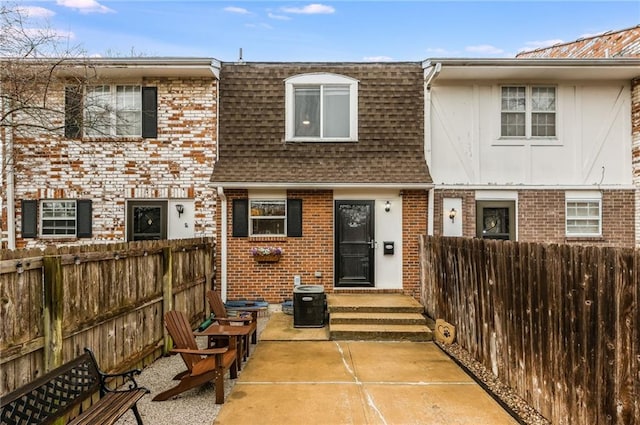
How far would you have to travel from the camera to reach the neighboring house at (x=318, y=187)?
936cm

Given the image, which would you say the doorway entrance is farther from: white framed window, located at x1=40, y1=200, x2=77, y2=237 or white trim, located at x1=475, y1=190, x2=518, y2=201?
white framed window, located at x1=40, y1=200, x2=77, y2=237

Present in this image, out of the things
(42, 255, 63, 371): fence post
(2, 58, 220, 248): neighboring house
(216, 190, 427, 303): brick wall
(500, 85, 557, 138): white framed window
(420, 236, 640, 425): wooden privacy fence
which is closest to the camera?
(420, 236, 640, 425): wooden privacy fence

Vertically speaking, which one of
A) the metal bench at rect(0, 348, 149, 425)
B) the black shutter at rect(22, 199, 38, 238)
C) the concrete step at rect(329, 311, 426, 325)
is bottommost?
the concrete step at rect(329, 311, 426, 325)

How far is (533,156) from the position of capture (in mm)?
9695

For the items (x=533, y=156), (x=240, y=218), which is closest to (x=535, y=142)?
(x=533, y=156)

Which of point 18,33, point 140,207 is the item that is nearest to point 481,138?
point 140,207

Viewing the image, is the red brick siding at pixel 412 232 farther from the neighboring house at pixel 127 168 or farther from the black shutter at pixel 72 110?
the black shutter at pixel 72 110

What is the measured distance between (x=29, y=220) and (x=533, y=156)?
1171cm

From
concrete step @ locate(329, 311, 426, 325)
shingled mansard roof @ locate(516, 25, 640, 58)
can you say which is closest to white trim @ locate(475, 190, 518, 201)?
concrete step @ locate(329, 311, 426, 325)

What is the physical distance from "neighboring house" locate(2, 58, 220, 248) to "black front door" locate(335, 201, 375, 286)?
298 cm

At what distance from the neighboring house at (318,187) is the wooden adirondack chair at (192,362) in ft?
14.7

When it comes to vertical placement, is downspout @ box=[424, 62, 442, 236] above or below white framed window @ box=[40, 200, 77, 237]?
above

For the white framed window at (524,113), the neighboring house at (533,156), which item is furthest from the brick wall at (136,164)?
the white framed window at (524,113)

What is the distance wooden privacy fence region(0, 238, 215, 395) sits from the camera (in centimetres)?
339
